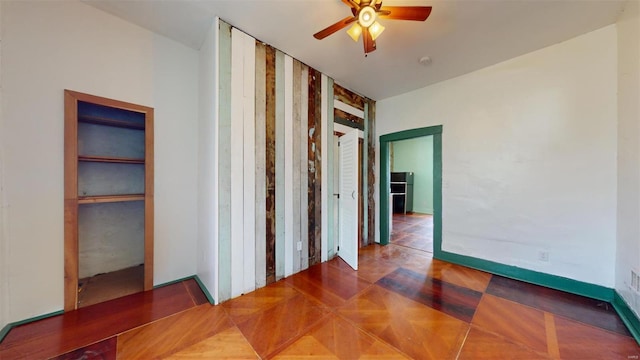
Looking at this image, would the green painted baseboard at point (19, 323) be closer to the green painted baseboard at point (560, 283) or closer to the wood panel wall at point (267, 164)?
the wood panel wall at point (267, 164)

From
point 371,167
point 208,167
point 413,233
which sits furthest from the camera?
point 413,233

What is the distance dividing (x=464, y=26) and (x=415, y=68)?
0.80 meters

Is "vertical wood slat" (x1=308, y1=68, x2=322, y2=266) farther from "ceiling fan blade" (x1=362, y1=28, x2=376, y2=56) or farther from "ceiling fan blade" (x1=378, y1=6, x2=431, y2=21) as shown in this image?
"ceiling fan blade" (x1=378, y1=6, x2=431, y2=21)

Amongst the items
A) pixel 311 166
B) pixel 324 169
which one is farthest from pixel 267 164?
pixel 324 169

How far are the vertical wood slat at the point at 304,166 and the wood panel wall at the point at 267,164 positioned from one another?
0.01 meters

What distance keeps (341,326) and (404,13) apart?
8.35ft

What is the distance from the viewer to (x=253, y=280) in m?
2.32

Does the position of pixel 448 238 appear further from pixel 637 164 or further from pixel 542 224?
pixel 637 164

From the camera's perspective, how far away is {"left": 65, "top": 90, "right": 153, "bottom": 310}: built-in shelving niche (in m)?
2.05

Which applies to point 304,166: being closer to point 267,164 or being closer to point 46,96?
point 267,164

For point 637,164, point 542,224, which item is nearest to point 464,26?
point 637,164

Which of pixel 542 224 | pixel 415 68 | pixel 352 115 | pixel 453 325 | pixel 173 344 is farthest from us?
pixel 352 115

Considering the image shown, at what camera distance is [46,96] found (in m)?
1.81

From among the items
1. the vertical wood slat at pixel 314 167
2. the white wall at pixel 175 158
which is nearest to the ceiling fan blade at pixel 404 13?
the vertical wood slat at pixel 314 167
